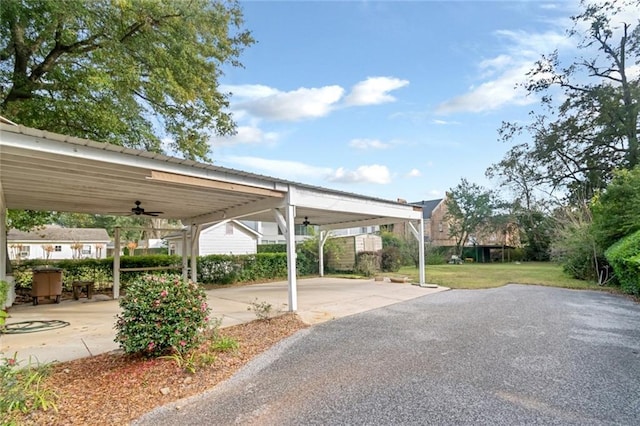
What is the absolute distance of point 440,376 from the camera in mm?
3686

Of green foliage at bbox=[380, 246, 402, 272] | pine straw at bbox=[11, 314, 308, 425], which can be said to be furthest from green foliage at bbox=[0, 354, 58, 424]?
green foliage at bbox=[380, 246, 402, 272]

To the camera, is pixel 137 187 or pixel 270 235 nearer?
pixel 137 187

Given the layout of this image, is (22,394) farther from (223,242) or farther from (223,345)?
(223,242)

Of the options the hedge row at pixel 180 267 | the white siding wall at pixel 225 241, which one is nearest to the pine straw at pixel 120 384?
the hedge row at pixel 180 267

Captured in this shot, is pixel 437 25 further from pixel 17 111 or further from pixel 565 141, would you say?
pixel 565 141

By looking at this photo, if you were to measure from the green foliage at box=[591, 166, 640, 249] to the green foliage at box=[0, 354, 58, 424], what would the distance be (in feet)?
43.5

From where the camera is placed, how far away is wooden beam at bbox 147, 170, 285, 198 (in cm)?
533

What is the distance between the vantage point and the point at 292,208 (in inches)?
286

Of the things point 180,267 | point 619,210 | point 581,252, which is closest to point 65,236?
point 180,267

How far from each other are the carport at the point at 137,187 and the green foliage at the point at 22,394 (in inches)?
99.2

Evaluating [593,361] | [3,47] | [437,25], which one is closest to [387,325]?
[593,361]

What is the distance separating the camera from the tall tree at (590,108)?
1862cm

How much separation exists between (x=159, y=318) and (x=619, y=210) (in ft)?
42.9

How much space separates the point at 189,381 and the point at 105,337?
2.65 meters
